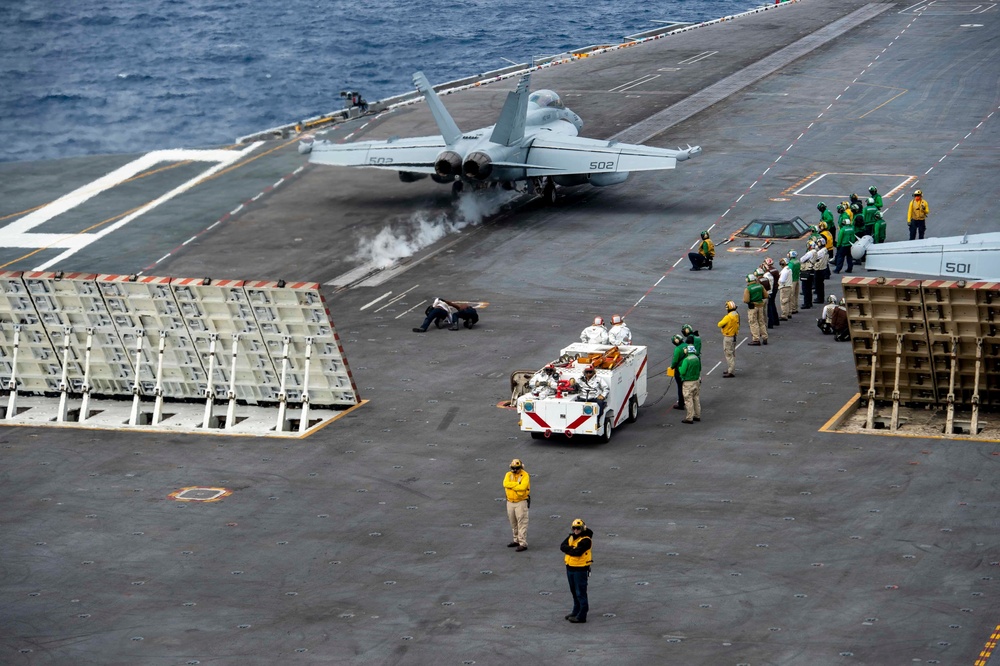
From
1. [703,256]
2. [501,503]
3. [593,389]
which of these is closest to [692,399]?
[593,389]

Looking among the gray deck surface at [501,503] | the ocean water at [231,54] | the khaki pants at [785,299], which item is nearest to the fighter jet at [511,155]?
the gray deck surface at [501,503]

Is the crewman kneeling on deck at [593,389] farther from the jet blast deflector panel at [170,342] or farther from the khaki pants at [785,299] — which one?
the khaki pants at [785,299]

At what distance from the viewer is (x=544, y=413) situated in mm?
34562

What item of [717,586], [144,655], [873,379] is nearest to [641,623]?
[717,586]

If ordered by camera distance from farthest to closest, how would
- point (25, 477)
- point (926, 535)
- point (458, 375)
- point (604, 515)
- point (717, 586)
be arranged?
point (458, 375) < point (25, 477) < point (604, 515) < point (926, 535) < point (717, 586)

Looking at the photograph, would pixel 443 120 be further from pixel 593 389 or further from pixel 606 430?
pixel 606 430

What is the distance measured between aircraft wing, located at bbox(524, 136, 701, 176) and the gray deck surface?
194 centimetres

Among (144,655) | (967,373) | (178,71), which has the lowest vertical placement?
(144,655)

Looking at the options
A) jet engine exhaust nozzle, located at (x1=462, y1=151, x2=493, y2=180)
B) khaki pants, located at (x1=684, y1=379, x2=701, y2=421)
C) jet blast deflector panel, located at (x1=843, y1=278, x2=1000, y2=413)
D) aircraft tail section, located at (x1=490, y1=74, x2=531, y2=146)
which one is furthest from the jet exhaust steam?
jet blast deflector panel, located at (x1=843, y1=278, x2=1000, y2=413)

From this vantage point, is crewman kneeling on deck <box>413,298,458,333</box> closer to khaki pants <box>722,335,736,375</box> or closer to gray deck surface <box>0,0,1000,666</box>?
gray deck surface <box>0,0,1000,666</box>

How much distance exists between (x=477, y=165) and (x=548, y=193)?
548 cm

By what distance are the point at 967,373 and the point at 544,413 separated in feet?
33.2

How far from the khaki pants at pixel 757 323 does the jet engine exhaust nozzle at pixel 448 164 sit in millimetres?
18397

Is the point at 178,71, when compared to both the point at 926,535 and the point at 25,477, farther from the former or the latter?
the point at 926,535
